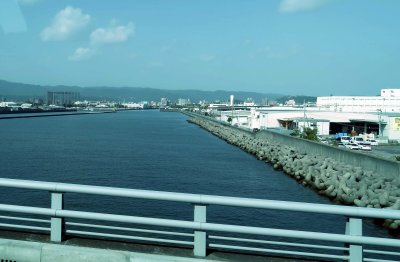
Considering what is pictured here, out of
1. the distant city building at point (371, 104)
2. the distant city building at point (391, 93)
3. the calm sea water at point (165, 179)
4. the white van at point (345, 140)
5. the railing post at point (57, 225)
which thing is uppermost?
the distant city building at point (391, 93)

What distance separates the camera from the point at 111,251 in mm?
3295

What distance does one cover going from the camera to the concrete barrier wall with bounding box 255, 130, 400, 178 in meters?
16.2

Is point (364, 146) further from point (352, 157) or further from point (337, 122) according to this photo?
point (337, 122)

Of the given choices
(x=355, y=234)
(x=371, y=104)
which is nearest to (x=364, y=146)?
(x=355, y=234)

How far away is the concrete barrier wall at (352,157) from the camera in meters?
16.2

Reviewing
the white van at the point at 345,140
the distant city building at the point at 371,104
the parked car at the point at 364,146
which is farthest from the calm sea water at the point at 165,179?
the distant city building at the point at 371,104

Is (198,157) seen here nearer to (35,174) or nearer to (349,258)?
(35,174)

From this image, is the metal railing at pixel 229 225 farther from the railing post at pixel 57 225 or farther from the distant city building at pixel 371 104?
the distant city building at pixel 371 104

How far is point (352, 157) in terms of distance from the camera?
67.0 feet

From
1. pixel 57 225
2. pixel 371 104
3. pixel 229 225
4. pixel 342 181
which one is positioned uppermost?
pixel 371 104

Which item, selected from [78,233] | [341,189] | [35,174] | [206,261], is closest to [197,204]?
[206,261]

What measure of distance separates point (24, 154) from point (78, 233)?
28.9 meters

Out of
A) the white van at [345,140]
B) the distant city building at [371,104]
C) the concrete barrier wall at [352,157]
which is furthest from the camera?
the distant city building at [371,104]

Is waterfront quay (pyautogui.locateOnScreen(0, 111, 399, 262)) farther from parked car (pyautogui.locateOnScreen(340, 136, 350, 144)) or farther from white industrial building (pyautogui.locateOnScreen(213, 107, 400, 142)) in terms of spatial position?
white industrial building (pyautogui.locateOnScreen(213, 107, 400, 142))
